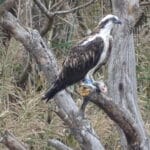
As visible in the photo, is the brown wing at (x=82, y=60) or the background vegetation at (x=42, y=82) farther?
the background vegetation at (x=42, y=82)

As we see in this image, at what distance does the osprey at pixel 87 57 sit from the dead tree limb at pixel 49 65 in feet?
0.34

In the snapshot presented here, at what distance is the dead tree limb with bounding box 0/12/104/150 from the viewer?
3623 mm

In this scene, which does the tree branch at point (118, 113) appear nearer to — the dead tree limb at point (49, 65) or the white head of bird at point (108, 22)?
the dead tree limb at point (49, 65)

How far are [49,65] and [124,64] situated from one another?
0.52 metres

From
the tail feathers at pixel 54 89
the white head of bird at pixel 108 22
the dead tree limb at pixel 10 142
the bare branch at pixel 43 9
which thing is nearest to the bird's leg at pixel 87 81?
the tail feathers at pixel 54 89

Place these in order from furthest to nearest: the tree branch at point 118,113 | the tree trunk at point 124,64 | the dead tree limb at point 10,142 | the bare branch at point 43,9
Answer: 1. the bare branch at point 43,9
2. the tree trunk at point 124,64
3. the dead tree limb at point 10,142
4. the tree branch at point 118,113

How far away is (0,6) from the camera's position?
3814 mm

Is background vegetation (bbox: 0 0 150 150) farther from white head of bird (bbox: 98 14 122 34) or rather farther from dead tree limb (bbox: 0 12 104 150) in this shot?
white head of bird (bbox: 98 14 122 34)

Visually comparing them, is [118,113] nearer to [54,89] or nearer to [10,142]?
[54,89]

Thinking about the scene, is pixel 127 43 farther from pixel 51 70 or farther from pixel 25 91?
pixel 25 91

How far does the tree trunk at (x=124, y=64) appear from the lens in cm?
391

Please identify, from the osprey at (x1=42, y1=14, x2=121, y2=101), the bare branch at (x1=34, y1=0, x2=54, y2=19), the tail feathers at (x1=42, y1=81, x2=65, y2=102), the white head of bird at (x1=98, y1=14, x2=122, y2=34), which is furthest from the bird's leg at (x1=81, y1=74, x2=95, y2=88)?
the bare branch at (x1=34, y1=0, x2=54, y2=19)

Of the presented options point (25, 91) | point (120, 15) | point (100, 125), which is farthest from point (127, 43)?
point (25, 91)

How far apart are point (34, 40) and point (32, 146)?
190 cm
